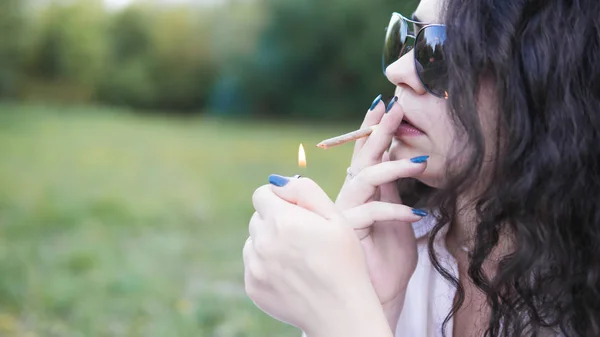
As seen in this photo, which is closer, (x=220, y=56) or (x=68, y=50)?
(x=68, y=50)

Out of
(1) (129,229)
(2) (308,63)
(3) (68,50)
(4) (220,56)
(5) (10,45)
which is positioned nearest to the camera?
(1) (129,229)

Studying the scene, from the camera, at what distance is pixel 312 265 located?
1147 mm

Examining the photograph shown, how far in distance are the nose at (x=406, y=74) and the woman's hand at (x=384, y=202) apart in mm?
52

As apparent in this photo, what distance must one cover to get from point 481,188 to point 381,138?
9.3 inches

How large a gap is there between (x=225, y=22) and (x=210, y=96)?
1.92 meters

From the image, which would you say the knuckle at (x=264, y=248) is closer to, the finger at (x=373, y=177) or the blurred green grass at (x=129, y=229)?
the finger at (x=373, y=177)

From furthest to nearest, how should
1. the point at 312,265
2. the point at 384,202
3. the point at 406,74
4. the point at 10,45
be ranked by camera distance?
the point at 10,45, the point at 406,74, the point at 384,202, the point at 312,265

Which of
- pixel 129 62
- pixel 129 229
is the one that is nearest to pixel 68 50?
pixel 129 62

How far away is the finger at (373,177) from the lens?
1288 millimetres

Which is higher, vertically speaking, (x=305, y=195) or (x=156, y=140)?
(x=305, y=195)

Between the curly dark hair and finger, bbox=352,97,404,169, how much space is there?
0.43 ft

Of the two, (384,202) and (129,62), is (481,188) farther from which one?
(129,62)

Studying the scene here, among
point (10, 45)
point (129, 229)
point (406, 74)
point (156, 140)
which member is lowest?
point (156, 140)

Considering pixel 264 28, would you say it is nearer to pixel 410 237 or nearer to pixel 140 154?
pixel 140 154
